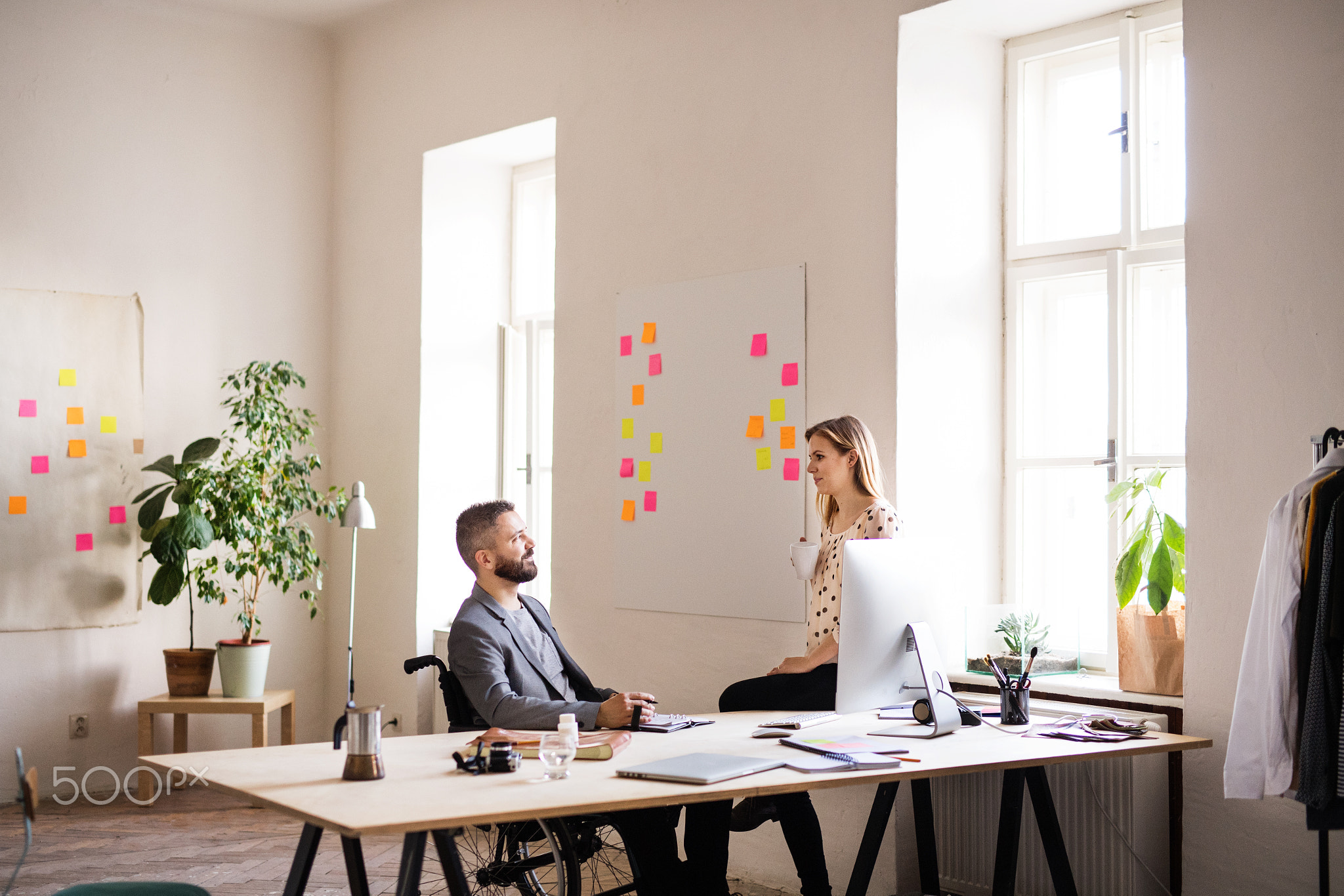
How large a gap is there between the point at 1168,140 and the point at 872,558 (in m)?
1.77

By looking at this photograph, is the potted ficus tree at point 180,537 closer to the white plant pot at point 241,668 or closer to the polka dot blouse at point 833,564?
the white plant pot at point 241,668

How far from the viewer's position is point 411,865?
222 centimetres

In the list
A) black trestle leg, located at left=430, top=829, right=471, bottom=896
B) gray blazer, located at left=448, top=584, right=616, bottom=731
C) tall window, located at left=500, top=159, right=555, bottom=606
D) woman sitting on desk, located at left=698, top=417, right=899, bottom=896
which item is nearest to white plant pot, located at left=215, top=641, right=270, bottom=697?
tall window, located at left=500, top=159, right=555, bottom=606

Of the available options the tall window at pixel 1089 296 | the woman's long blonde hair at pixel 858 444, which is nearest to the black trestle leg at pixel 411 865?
the woman's long blonde hair at pixel 858 444

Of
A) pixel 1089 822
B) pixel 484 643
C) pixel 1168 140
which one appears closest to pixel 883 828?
pixel 1089 822

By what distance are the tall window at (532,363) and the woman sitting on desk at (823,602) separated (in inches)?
80.3

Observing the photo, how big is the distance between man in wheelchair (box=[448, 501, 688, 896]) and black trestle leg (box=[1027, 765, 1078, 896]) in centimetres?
89

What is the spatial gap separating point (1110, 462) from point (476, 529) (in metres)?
1.94

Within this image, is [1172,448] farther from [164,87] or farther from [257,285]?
[164,87]

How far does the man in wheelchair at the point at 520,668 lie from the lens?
3.01 metres

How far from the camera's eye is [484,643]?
3209mm

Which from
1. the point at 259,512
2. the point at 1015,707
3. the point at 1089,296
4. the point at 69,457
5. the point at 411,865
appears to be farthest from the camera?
the point at 69,457

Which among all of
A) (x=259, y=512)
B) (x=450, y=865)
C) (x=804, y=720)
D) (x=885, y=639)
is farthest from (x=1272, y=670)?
(x=259, y=512)

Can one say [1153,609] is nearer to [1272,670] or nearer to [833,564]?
[1272,670]
